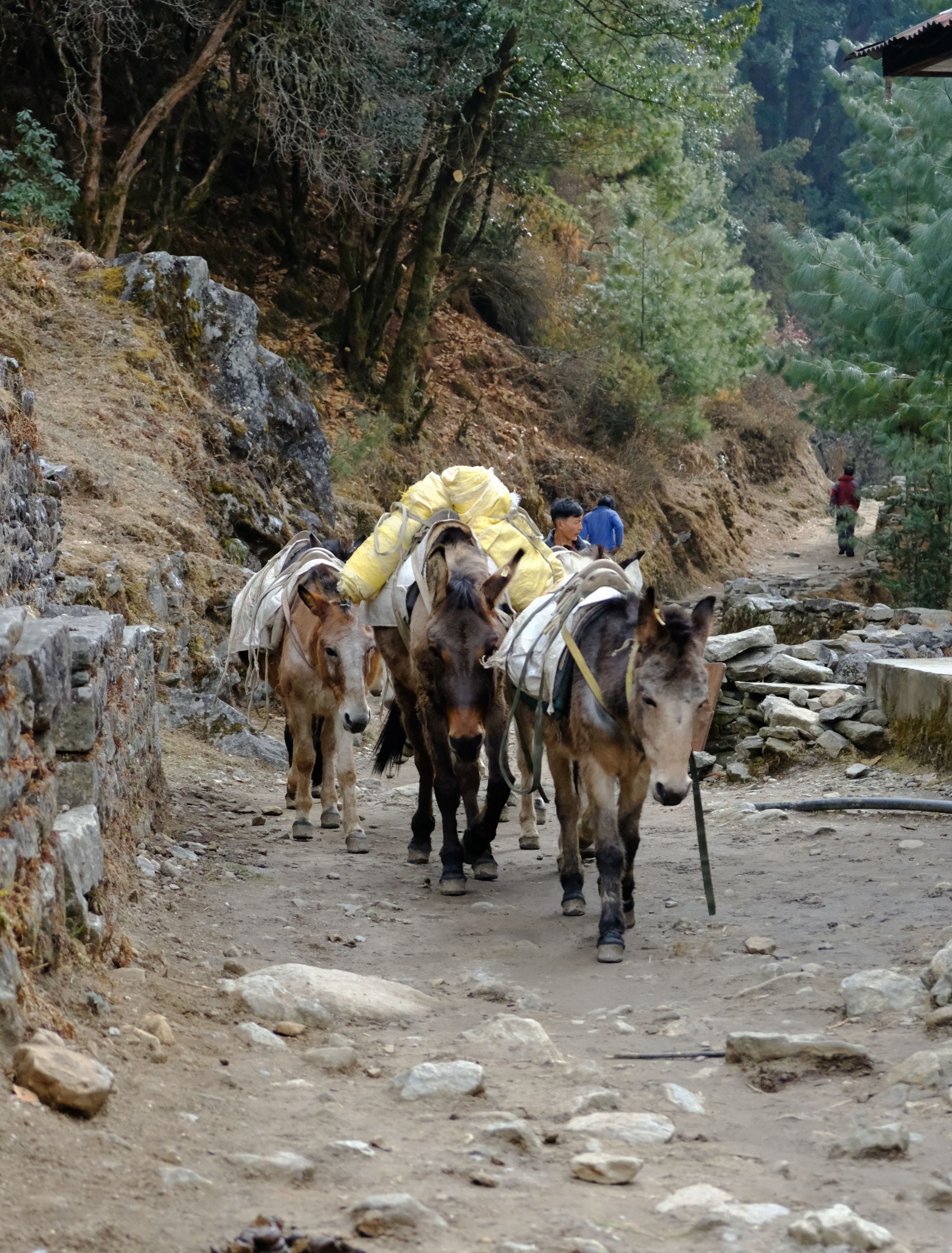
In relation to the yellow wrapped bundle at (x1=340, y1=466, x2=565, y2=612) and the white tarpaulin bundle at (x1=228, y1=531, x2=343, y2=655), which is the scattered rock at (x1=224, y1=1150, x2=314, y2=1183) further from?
the white tarpaulin bundle at (x1=228, y1=531, x2=343, y2=655)

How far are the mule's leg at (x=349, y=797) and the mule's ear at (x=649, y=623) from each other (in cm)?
332

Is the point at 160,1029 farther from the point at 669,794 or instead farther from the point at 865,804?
the point at 865,804

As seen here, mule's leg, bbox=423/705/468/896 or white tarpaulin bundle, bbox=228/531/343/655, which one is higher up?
white tarpaulin bundle, bbox=228/531/343/655

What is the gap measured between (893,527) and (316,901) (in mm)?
20028

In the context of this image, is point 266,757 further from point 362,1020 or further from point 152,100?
point 152,100

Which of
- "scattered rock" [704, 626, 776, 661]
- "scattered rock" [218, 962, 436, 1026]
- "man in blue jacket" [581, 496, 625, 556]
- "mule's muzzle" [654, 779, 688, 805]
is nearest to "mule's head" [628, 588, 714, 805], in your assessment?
"mule's muzzle" [654, 779, 688, 805]

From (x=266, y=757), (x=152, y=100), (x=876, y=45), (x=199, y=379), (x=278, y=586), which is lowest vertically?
(x=266, y=757)

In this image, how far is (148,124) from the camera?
17.6 metres

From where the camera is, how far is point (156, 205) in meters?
19.5

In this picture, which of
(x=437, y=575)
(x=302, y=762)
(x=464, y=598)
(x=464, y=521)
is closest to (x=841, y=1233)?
(x=464, y=598)

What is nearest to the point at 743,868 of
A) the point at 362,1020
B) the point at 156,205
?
the point at 362,1020

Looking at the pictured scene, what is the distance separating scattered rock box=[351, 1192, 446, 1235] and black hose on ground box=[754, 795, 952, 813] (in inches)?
240

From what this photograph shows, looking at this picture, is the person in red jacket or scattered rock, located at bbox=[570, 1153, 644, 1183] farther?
the person in red jacket

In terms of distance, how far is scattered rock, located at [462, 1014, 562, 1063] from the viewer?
464cm
